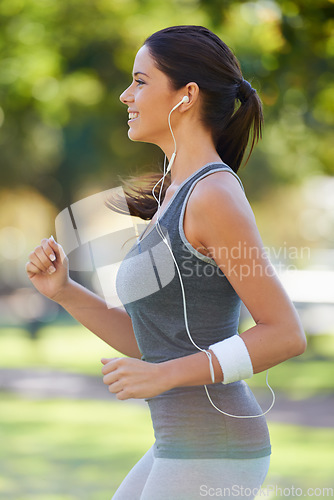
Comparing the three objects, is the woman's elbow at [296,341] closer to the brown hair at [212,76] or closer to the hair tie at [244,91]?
the brown hair at [212,76]

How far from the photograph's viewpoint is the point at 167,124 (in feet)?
6.91

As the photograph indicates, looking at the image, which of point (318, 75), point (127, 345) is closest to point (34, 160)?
point (318, 75)

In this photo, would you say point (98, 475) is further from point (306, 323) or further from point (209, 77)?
point (306, 323)

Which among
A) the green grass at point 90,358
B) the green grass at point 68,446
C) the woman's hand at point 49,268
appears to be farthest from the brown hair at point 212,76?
the green grass at point 90,358

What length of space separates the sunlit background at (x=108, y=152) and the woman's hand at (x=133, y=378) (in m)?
1.24

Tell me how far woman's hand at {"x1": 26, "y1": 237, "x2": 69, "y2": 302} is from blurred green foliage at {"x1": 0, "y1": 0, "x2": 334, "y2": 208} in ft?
6.17

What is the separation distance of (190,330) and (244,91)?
0.71 m

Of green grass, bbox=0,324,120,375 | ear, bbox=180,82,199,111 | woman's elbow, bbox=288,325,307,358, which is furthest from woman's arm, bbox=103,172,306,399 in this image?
green grass, bbox=0,324,120,375

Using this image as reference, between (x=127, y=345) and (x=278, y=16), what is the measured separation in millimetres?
4710

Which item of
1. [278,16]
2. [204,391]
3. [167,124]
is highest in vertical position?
[278,16]

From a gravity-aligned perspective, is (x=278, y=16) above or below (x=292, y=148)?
above

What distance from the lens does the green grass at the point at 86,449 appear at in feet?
17.8

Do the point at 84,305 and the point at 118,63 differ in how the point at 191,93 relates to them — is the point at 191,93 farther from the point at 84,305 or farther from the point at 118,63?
the point at 118,63

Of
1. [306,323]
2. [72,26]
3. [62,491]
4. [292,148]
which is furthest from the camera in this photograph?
[306,323]
